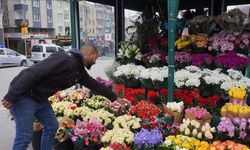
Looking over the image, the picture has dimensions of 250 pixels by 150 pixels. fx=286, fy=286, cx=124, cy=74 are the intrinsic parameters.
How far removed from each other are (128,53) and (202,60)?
144 centimetres

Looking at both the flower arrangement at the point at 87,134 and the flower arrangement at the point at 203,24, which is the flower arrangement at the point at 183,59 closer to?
the flower arrangement at the point at 203,24

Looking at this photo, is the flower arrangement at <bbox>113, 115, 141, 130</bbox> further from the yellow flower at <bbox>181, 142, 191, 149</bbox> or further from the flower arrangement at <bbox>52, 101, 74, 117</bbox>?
the flower arrangement at <bbox>52, 101, 74, 117</bbox>

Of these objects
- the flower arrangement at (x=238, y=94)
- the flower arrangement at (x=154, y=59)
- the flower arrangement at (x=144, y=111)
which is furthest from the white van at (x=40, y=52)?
the flower arrangement at (x=238, y=94)

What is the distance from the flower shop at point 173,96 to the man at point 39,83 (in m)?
0.53

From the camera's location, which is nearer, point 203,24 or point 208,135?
point 208,135

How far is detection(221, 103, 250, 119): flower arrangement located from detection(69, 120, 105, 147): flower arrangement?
1464 millimetres

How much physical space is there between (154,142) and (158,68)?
2.07m

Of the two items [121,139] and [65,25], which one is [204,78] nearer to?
[121,139]

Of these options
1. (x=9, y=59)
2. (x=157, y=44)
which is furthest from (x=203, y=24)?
(x=9, y=59)

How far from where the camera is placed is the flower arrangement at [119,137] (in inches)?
113

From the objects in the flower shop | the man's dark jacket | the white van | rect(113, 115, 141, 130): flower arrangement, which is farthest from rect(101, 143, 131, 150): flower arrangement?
the white van

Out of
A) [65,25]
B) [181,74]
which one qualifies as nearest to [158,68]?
[181,74]

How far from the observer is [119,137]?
9.49 ft

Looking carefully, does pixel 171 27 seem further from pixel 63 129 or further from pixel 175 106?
pixel 63 129
